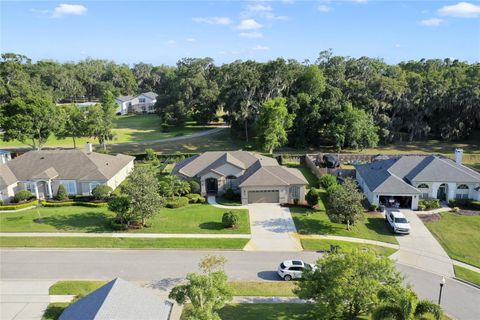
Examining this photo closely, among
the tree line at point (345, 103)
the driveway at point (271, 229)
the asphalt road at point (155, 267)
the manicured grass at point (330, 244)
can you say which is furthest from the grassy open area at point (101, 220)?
the tree line at point (345, 103)

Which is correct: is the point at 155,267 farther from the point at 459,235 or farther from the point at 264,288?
the point at 459,235

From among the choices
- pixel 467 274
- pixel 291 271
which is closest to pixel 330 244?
pixel 291 271

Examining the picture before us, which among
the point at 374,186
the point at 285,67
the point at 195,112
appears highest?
the point at 285,67

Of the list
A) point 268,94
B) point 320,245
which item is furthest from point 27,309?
point 268,94

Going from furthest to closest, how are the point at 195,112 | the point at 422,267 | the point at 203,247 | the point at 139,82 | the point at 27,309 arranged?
1. the point at 139,82
2. the point at 195,112
3. the point at 203,247
4. the point at 422,267
5. the point at 27,309

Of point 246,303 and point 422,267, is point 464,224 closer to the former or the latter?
point 422,267

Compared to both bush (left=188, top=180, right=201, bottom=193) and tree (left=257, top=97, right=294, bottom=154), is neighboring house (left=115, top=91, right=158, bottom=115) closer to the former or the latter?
tree (left=257, top=97, right=294, bottom=154)

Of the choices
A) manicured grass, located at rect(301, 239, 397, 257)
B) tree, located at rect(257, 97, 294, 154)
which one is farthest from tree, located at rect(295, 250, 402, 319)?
tree, located at rect(257, 97, 294, 154)
